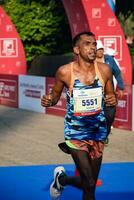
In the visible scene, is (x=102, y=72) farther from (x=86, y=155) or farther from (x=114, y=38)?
(x=114, y=38)

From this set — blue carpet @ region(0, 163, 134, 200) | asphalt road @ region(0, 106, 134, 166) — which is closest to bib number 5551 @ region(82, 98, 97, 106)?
blue carpet @ region(0, 163, 134, 200)

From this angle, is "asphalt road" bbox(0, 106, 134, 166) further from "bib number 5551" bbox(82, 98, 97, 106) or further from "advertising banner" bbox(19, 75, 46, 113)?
"bib number 5551" bbox(82, 98, 97, 106)

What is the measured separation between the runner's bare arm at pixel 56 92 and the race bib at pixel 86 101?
0.20 m

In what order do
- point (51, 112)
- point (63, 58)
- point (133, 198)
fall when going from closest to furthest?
1. point (133, 198)
2. point (51, 112)
3. point (63, 58)

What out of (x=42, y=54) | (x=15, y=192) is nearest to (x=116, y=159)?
(x=15, y=192)

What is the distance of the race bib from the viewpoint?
5414 mm

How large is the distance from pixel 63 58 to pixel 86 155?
86.5ft

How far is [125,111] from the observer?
12.4 metres

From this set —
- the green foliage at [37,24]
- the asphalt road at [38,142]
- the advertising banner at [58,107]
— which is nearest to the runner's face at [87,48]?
the asphalt road at [38,142]

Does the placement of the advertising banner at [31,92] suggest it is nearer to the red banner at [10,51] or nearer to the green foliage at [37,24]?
the red banner at [10,51]

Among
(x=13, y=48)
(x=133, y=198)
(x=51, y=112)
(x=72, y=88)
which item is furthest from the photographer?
(x=13, y=48)

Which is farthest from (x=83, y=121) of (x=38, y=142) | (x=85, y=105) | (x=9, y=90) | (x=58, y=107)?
(x=9, y=90)

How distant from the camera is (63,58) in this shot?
1247 inches

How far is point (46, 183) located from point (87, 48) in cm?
251
